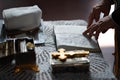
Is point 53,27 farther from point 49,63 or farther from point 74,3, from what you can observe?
point 74,3

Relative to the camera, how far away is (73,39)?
1087mm

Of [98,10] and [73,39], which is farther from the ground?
[98,10]

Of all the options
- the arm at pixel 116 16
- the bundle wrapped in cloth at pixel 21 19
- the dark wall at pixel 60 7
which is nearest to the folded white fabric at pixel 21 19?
the bundle wrapped in cloth at pixel 21 19

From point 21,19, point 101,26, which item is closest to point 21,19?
point 21,19

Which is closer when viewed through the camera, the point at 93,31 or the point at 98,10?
the point at 93,31

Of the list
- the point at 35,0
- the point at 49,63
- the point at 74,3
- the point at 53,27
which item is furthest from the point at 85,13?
the point at 49,63

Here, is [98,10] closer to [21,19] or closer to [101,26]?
→ [101,26]

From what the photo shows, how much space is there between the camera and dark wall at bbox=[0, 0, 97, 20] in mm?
2695

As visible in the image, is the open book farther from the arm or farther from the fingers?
the arm

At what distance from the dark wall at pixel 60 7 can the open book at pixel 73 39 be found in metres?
1.45

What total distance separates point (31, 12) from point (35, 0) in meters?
1.96

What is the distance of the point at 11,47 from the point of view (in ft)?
3.10

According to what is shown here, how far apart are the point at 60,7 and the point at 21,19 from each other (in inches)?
72.1

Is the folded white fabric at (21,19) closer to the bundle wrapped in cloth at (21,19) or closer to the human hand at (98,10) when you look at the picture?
the bundle wrapped in cloth at (21,19)
